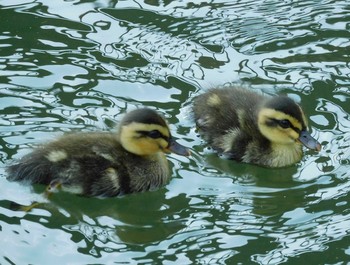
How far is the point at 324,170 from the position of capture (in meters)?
5.90

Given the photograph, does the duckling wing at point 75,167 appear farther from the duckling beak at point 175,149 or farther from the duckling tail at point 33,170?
the duckling beak at point 175,149

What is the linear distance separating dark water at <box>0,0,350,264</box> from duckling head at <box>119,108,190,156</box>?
21cm

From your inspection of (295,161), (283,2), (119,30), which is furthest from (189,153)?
(283,2)

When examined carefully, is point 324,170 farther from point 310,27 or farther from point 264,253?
point 310,27

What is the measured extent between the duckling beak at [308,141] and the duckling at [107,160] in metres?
0.63

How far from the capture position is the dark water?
5.29 meters

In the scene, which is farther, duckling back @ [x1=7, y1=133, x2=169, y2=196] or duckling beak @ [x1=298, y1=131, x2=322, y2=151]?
duckling beak @ [x1=298, y1=131, x2=322, y2=151]

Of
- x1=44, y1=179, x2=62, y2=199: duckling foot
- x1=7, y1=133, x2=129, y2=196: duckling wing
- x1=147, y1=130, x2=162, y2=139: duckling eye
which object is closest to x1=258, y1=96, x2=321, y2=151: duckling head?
x1=147, y1=130, x2=162, y2=139: duckling eye

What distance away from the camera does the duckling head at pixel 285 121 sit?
5.92m

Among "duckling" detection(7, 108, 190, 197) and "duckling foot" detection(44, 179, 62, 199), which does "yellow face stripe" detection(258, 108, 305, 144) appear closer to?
"duckling" detection(7, 108, 190, 197)

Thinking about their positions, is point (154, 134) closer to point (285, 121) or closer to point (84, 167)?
point (84, 167)

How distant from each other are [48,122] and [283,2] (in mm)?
2152

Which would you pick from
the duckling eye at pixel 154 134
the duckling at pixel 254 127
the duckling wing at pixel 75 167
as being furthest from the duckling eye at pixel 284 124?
the duckling wing at pixel 75 167

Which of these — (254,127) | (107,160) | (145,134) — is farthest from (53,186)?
(254,127)
